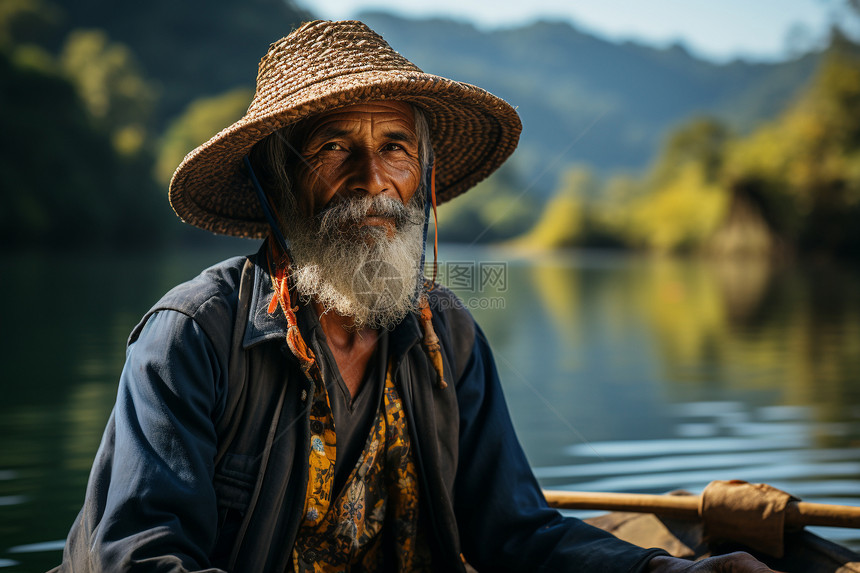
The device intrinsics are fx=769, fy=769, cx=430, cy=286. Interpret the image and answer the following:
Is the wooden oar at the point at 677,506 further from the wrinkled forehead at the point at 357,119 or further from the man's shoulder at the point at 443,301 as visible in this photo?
the wrinkled forehead at the point at 357,119

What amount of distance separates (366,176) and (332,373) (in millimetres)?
450

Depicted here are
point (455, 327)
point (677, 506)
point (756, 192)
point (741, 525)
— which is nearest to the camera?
point (455, 327)

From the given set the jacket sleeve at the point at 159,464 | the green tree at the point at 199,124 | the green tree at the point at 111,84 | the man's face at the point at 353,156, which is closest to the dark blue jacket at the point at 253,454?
the jacket sleeve at the point at 159,464

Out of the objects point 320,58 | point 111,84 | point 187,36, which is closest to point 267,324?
point 320,58

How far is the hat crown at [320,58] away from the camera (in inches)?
66.7

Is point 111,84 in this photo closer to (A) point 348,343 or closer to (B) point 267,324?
(A) point 348,343

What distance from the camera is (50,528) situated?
3064mm

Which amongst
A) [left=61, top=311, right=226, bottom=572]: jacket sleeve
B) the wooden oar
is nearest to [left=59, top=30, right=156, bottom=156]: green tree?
the wooden oar

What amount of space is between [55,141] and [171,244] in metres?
8.61

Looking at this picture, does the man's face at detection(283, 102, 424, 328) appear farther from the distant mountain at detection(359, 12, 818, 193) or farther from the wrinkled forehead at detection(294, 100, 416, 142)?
the distant mountain at detection(359, 12, 818, 193)

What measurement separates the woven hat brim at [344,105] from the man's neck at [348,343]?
1.33 ft

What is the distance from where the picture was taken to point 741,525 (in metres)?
2.22

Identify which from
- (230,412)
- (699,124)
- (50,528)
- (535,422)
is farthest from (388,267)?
(699,124)

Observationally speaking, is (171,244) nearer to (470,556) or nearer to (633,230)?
(633,230)
